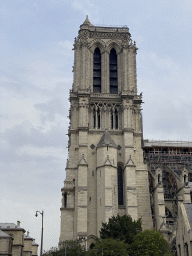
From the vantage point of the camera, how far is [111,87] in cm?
7212

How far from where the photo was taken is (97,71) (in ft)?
240

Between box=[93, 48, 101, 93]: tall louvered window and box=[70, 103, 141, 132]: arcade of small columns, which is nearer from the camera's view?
box=[70, 103, 141, 132]: arcade of small columns

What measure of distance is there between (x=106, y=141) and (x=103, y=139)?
0.90 m

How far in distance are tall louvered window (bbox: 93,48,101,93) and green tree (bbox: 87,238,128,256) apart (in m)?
33.7

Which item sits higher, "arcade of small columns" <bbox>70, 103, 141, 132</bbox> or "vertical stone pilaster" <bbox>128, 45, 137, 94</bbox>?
"vertical stone pilaster" <bbox>128, 45, 137, 94</bbox>

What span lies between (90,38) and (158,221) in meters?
36.7

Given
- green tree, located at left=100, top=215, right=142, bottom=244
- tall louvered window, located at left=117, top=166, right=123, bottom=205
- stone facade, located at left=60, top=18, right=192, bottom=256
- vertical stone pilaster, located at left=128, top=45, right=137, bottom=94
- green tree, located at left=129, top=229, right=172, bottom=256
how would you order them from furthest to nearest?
vertical stone pilaster, located at left=128, top=45, right=137, bottom=94, tall louvered window, located at left=117, top=166, right=123, bottom=205, stone facade, located at left=60, top=18, right=192, bottom=256, green tree, located at left=100, top=215, right=142, bottom=244, green tree, located at left=129, top=229, right=172, bottom=256

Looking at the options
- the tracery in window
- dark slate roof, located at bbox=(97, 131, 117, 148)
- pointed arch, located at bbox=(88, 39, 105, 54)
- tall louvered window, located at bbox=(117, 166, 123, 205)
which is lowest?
tall louvered window, located at bbox=(117, 166, 123, 205)

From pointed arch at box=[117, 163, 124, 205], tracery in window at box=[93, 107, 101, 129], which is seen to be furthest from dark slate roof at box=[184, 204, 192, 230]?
tracery in window at box=[93, 107, 101, 129]

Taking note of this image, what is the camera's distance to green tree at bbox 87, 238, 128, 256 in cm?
4269

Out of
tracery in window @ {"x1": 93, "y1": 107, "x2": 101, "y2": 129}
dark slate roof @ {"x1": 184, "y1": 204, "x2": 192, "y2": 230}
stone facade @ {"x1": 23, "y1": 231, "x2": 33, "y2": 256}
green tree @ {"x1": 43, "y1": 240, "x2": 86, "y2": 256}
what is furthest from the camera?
stone facade @ {"x1": 23, "y1": 231, "x2": 33, "y2": 256}

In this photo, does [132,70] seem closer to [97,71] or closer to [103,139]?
[97,71]

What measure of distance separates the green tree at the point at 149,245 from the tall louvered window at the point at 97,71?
33.4 meters

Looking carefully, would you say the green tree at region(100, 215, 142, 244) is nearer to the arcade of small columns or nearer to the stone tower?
the stone tower
